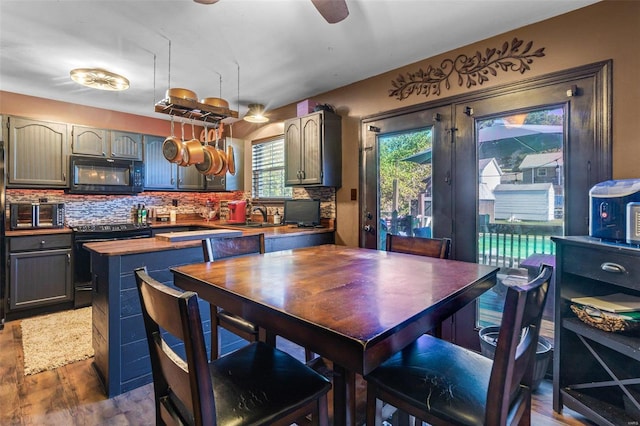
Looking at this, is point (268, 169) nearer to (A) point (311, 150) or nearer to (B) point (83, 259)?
(A) point (311, 150)

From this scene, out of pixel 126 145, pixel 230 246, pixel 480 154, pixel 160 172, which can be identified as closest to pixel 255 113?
pixel 160 172

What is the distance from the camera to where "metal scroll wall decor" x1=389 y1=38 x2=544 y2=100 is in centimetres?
235

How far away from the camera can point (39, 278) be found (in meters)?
3.47

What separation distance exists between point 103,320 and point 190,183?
3195 millimetres

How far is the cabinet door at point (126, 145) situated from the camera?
4262 millimetres

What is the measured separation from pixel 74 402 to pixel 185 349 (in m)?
1.89

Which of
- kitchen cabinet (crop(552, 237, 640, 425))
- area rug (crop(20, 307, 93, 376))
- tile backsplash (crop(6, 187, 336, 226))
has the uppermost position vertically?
tile backsplash (crop(6, 187, 336, 226))

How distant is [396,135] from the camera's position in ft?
10.3

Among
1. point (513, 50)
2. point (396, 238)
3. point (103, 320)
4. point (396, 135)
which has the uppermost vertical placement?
point (513, 50)

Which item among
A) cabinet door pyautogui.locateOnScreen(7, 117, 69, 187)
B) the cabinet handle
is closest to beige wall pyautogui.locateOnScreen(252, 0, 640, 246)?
the cabinet handle

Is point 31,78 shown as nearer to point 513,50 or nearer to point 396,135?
point 396,135

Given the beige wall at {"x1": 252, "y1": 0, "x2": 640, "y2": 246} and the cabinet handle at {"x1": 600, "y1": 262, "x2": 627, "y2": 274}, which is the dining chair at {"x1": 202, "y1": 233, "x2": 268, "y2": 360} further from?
the beige wall at {"x1": 252, "y1": 0, "x2": 640, "y2": 246}

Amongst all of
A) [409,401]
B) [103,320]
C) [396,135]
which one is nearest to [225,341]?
[103,320]

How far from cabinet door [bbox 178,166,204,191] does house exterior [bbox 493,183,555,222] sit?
13.7 ft
